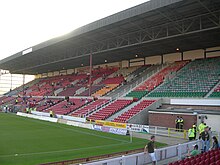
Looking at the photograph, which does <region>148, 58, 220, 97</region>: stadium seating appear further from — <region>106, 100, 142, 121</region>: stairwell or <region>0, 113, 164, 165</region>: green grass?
<region>0, 113, 164, 165</region>: green grass

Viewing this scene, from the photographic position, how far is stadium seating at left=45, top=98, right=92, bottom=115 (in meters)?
35.1

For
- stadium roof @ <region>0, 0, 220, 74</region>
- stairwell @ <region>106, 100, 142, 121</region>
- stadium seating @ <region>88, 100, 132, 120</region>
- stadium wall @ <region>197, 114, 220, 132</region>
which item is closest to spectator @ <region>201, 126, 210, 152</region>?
stadium wall @ <region>197, 114, 220, 132</region>

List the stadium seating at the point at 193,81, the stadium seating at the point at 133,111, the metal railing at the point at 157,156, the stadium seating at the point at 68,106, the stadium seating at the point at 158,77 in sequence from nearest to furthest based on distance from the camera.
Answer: the metal railing at the point at 157,156 < the stadium seating at the point at 133,111 < the stadium seating at the point at 193,81 < the stadium seating at the point at 158,77 < the stadium seating at the point at 68,106

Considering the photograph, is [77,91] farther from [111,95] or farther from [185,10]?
[185,10]

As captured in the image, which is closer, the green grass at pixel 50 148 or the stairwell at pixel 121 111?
the green grass at pixel 50 148

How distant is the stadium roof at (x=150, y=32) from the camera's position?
20406 millimetres

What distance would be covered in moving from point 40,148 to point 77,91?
2908cm

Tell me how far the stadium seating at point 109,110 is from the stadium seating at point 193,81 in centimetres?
331

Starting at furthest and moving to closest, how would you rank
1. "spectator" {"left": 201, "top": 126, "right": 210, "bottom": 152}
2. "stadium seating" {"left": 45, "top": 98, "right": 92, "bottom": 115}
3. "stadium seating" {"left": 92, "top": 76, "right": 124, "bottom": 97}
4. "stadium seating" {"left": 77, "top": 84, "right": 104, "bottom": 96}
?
"stadium seating" {"left": 77, "top": 84, "right": 104, "bottom": 96}
"stadium seating" {"left": 92, "top": 76, "right": 124, "bottom": 97}
"stadium seating" {"left": 45, "top": 98, "right": 92, "bottom": 115}
"spectator" {"left": 201, "top": 126, "right": 210, "bottom": 152}

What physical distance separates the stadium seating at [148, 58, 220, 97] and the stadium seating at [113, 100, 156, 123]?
6.71 ft

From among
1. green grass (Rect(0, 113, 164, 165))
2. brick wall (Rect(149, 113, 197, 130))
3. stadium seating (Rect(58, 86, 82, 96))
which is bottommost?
green grass (Rect(0, 113, 164, 165))

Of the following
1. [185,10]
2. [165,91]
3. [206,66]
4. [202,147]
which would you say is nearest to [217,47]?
[206,66]

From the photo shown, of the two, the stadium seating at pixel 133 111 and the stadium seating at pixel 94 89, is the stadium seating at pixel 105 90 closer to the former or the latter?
the stadium seating at pixel 94 89

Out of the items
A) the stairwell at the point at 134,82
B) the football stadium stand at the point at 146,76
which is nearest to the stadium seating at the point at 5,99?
the football stadium stand at the point at 146,76
